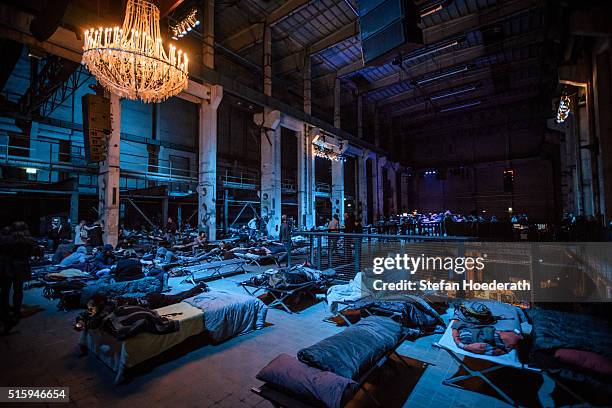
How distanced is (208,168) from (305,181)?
642 centimetres

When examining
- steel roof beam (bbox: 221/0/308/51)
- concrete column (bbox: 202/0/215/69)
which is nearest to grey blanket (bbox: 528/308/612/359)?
concrete column (bbox: 202/0/215/69)

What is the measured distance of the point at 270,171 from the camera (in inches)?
592

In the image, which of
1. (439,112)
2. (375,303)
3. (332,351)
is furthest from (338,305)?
(439,112)

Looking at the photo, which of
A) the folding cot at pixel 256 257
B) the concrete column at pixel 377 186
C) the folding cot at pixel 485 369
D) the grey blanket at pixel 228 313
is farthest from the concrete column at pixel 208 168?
the concrete column at pixel 377 186

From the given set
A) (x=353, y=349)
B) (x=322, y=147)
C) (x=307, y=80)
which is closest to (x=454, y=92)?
(x=322, y=147)

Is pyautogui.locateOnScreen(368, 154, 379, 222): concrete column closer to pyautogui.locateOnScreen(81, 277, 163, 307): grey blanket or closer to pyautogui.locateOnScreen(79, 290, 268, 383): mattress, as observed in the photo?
pyautogui.locateOnScreen(81, 277, 163, 307): grey blanket

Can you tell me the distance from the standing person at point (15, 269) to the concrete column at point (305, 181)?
12455mm

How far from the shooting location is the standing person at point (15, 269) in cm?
432

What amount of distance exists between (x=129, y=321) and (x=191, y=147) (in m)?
18.3

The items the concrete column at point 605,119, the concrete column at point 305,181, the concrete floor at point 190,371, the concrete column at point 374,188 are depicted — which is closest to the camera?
the concrete floor at point 190,371

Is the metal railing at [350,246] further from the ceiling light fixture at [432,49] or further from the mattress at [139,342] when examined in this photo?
the ceiling light fixture at [432,49]

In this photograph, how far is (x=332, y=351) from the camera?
232 centimetres

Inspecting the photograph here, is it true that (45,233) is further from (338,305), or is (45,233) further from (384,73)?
(384,73)

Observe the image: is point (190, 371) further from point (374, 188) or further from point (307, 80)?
point (374, 188)
